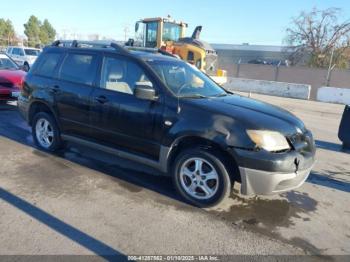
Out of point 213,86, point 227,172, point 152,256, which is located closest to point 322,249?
point 227,172

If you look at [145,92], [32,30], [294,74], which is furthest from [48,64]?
[32,30]

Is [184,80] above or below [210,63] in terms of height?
below

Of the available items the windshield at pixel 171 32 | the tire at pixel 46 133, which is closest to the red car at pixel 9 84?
the tire at pixel 46 133

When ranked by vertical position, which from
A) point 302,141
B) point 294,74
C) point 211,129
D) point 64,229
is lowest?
point 64,229

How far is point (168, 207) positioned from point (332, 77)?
26339mm

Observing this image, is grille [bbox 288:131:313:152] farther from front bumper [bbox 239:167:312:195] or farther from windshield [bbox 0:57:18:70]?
windshield [bbox 0:57:18:70]

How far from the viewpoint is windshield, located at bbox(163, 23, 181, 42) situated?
57.4 ft

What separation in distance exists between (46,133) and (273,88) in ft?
58.1

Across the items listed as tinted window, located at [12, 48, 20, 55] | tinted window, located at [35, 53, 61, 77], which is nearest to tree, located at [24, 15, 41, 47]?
tinted window, located at [12, 48, 20, 55]

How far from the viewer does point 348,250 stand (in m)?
3.47

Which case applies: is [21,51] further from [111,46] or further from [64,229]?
[64,229]

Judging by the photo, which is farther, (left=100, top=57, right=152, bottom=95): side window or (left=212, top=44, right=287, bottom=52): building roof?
(left=212, top=44, right=287, bottom=52): building roof

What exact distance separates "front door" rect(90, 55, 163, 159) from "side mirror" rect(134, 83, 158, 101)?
9cm

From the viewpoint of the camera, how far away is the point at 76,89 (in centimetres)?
527
